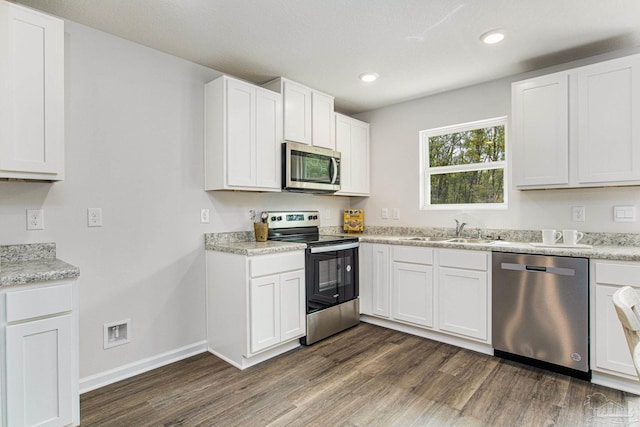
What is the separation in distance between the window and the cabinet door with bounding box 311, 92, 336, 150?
107 centimetres

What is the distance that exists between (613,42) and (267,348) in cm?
347

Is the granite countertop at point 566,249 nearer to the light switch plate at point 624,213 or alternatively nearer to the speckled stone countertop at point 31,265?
the light switch plate at point 624,213

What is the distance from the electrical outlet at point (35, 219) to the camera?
6.73 ft

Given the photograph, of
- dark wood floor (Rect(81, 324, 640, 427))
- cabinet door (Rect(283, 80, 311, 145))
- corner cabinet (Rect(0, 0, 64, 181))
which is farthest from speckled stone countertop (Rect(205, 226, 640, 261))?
corner cabinet (Rect(0, 0, 64, 181))

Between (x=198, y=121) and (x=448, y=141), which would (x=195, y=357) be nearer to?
(x=198, y=121)

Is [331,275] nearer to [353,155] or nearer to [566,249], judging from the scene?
[353,155]

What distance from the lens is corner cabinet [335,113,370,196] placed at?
3.83 meters

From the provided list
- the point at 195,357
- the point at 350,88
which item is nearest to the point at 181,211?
the point at 195,357

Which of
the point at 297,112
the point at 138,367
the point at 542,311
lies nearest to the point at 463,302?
the point at 542,311

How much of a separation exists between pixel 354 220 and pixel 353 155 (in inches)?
30.7

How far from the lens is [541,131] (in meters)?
2.71

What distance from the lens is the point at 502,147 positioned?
3.30 m

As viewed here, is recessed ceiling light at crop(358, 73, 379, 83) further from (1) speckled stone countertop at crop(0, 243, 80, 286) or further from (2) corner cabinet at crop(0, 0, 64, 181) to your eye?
(1) speckled stone countertop at crop(0, 243, 80, 286)

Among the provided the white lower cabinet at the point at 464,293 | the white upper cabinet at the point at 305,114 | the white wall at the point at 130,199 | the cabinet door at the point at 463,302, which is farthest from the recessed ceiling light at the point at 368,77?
the cabinet door at the point at 463,302
